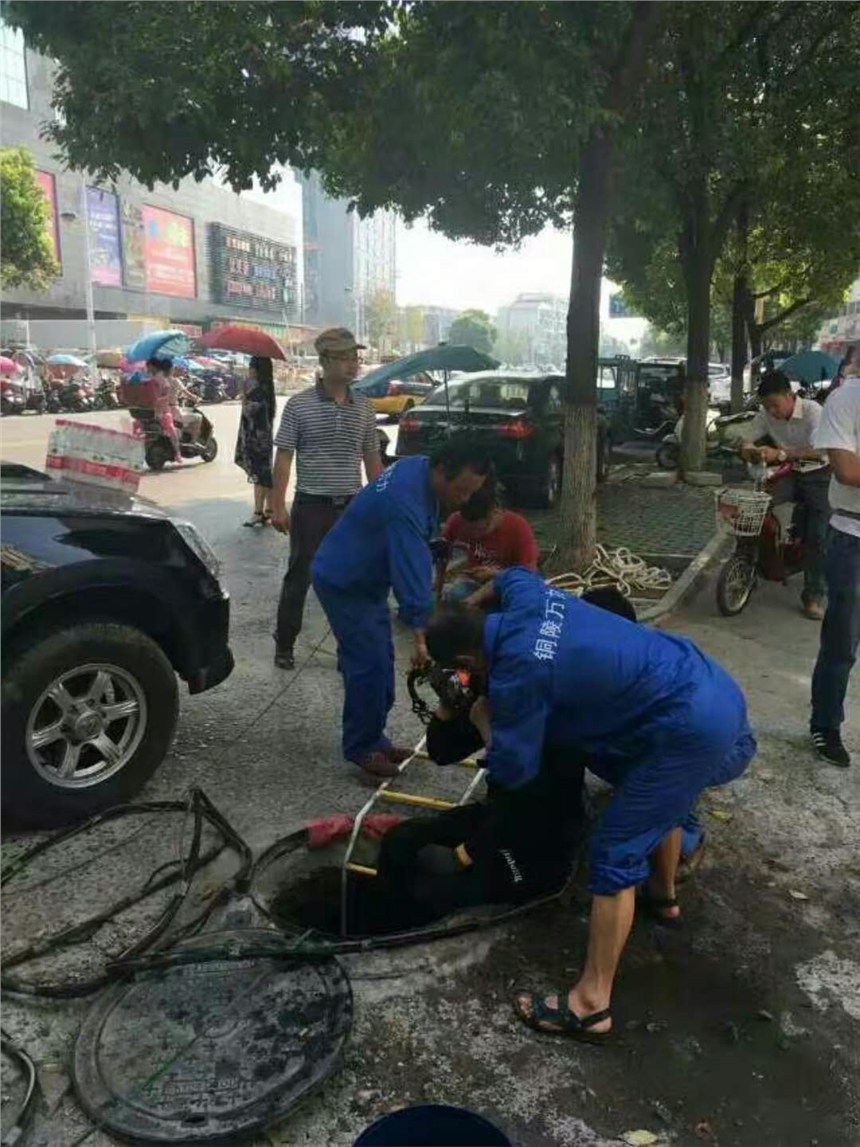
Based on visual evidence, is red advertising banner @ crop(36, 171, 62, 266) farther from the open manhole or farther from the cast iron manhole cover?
the cast iron manhole cover

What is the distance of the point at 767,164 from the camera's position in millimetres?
9906

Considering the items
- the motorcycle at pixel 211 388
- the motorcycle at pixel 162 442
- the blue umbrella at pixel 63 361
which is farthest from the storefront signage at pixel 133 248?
the motorcycle at pixel 162 442

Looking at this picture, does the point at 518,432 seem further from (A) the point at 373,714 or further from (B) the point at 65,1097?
(B) the point at 65,1097

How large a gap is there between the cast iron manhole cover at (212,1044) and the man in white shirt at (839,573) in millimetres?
2724

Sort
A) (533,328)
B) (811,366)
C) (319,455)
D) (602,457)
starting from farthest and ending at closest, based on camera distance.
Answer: (533,328)
(602,457)
(811,366)
(319,455)

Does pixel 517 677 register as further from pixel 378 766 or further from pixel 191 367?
pixel 191 367

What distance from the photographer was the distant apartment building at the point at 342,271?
328 ft

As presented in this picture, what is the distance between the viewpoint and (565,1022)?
2.49 meters

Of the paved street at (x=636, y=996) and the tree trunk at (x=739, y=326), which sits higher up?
the tree trunk at (x=739, y=326)

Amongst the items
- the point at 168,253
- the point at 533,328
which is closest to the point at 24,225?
the point at 168,253

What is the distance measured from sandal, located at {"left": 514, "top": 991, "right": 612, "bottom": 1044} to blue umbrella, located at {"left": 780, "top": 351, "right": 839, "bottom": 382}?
10.2 metres

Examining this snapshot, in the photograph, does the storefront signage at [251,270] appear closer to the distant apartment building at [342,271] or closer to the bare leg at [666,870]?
the distant apartment building at [342,271]

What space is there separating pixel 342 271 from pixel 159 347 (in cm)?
10032

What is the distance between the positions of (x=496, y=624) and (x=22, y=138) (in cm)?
5060
